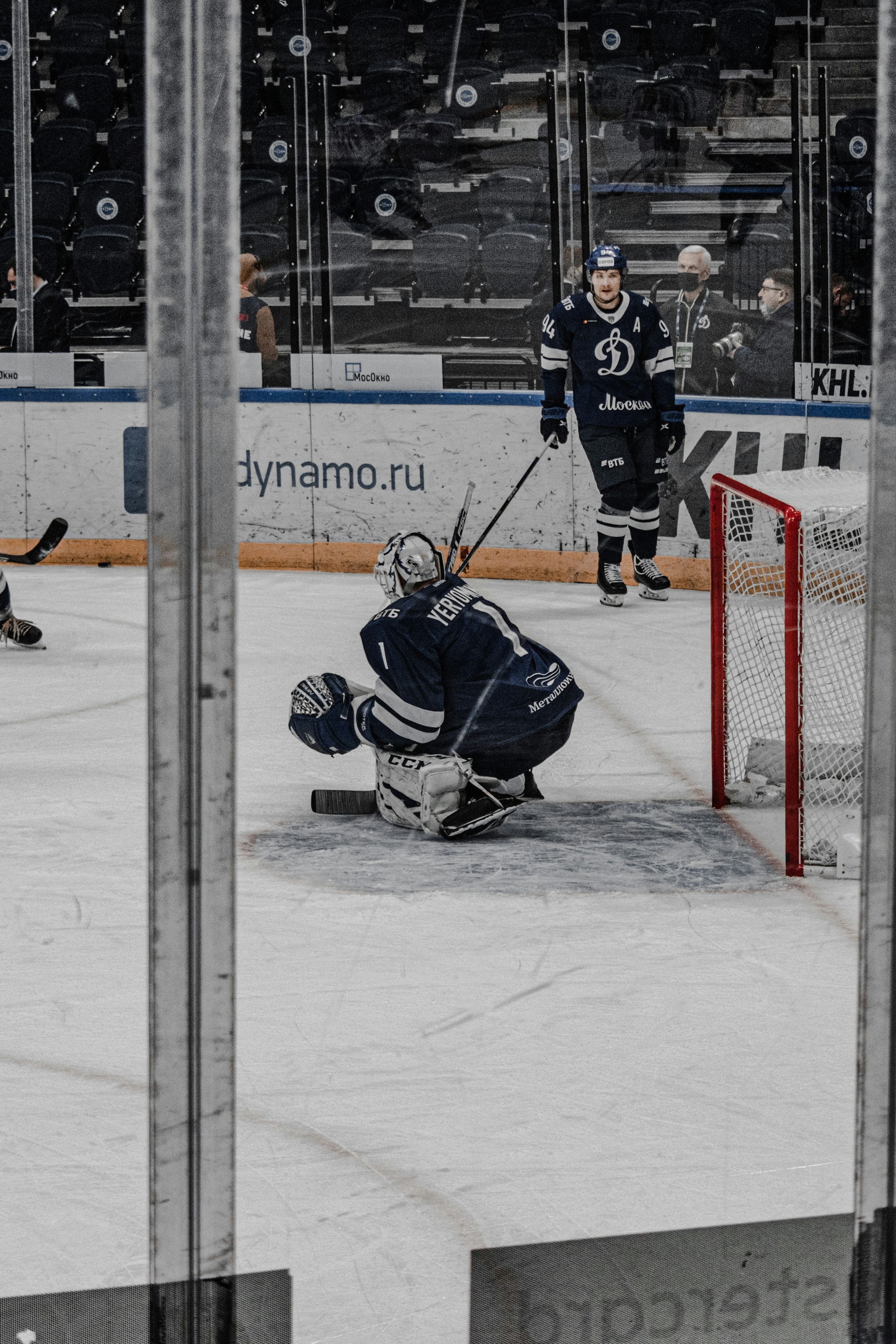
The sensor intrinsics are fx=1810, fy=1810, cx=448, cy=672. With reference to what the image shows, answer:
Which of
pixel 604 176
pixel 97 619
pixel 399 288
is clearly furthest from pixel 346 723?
pixel 604 176

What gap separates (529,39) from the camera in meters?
11.0

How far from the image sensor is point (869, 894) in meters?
1.31

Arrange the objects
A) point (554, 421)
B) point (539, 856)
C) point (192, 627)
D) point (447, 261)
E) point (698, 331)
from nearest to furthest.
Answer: point (192, 627), point (539, 856), point (554, 421), point (698, 331), point (447, 261)

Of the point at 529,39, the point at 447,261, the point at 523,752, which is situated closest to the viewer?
the point at 523,752

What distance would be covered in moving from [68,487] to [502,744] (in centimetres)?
467

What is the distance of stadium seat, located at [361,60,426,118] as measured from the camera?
10.3m

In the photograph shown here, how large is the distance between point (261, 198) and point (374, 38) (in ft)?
6.57

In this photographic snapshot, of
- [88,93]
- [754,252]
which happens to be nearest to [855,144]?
[754,252]

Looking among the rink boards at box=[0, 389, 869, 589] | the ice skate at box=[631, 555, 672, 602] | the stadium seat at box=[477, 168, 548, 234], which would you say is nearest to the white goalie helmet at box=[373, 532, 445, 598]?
the ice skate at box=[631, 555, 672, 602]

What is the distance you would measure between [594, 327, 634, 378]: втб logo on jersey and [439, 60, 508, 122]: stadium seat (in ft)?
12.4

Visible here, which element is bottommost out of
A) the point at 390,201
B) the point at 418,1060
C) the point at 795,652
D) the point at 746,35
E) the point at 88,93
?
the point at 418,1060

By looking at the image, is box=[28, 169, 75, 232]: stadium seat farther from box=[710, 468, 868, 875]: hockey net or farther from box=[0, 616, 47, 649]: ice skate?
box=[710, 468, 868, 875]: hockey net

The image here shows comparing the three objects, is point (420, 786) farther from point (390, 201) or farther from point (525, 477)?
point (390, 201)

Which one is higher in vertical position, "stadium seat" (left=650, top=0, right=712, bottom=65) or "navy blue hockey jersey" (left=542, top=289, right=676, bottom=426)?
"stadium seat" (left=650, top=0, right=712, bottom=65)
